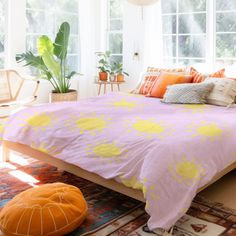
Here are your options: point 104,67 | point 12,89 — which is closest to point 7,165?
point 12,89

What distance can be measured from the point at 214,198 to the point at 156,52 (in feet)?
9.94

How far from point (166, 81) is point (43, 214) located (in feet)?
8.02

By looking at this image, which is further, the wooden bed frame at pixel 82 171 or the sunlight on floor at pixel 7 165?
the sunlight on floor at pixel 7 165

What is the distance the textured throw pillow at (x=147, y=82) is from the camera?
4258 millimetres

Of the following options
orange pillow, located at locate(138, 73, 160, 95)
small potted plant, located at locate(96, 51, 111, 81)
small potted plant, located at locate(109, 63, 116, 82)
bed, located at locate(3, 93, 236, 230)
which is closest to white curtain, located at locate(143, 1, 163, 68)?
small potted plant, located at locate(109, 63, 116, 82)

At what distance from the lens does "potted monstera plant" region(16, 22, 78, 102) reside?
16.5 feet

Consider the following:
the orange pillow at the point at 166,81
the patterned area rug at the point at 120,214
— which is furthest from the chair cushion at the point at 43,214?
the orange pillow at the point at 166,81

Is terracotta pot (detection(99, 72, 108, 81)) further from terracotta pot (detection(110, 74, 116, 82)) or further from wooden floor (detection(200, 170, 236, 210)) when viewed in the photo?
wooden floor (detection(200, 170, 236, 210))

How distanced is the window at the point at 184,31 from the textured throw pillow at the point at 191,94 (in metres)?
1.35

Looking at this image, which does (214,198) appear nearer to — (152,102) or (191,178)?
(191,178)

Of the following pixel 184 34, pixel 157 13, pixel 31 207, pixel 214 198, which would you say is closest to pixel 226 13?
pixel 184 34

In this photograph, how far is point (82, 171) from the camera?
262cm

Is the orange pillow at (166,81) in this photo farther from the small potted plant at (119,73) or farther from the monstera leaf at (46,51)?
the monstera leaf at (46,51)

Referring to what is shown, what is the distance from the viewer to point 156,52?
5297mm
